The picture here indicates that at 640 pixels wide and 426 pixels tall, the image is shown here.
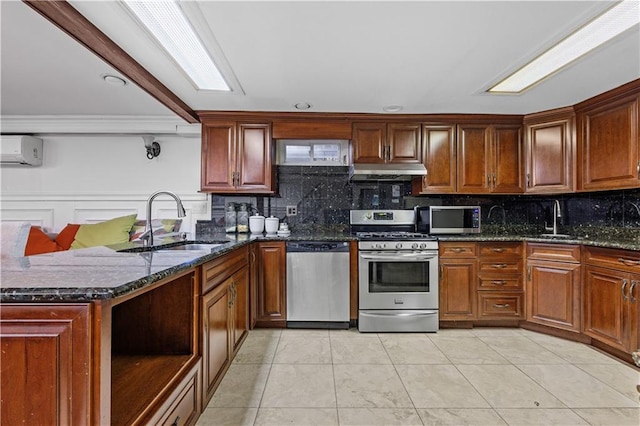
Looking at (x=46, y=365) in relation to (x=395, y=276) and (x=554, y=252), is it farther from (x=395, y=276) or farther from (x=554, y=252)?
(x=554, y=252)

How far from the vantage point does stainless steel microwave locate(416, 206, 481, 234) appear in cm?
311

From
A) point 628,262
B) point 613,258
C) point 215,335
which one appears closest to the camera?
point 215,335

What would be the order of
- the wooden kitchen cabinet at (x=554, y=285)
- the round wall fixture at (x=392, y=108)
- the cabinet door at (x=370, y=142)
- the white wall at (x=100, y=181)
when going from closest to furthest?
the wooden kitchen cabinet at (x=554, y=285) → the round wall fixture at (x=392, y=108) → the cabinet door at (x=370, y=142) → the white wall at (x=100, y=181)

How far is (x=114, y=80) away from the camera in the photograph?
95.3 inches

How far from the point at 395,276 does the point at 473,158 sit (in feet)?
5.18

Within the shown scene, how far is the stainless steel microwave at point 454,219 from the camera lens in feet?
10.2

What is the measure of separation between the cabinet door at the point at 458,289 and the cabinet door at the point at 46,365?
111 inches

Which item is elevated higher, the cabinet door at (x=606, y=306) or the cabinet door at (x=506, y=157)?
the cabinet door at (x=506, y=157)

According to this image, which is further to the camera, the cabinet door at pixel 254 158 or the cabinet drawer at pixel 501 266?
the cabinet door at pixel 254 158

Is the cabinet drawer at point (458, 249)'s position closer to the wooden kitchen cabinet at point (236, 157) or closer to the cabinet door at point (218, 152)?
the wooden kitchen cabinet at point (236, 157)

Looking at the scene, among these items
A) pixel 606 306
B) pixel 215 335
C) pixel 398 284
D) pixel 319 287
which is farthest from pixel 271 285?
pixel 606 306

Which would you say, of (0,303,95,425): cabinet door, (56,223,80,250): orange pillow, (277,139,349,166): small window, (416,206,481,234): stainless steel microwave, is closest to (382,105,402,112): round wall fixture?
(277,139,349,166): small window

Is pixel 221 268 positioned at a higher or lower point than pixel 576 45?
lower

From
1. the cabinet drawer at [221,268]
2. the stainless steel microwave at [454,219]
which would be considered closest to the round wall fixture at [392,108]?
the stainless steel microwave at [454,219]
